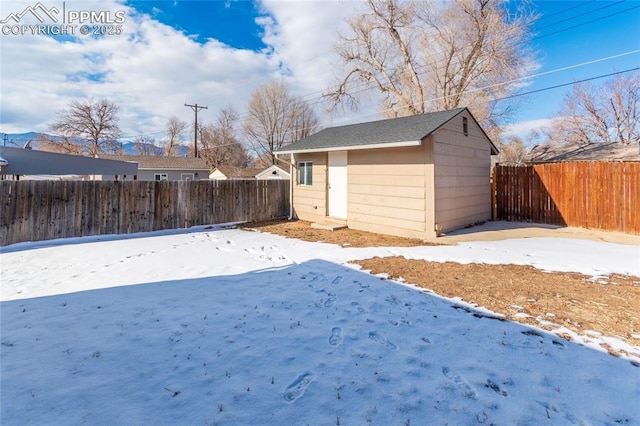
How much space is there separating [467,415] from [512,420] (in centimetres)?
27

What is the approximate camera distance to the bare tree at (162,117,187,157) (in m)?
44.4

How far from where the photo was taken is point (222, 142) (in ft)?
131

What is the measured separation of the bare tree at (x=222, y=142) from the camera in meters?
39.7

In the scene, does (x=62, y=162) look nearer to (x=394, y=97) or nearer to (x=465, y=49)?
(x=394, y=97)

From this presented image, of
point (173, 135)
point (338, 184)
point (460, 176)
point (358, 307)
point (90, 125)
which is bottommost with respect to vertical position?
point (358, 307)

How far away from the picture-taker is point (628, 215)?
28.1ft

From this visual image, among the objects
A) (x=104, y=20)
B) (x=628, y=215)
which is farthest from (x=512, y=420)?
(x=104, y=20)

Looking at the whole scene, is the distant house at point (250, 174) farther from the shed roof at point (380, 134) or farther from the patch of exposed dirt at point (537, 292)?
the patch of exposed dirt at point (537, 292)

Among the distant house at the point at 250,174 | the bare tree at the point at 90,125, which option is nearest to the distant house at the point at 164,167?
the distant house at the point at 250,174

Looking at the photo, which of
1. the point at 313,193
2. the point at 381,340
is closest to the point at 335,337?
the point at 381,340

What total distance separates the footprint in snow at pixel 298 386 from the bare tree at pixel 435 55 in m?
19.2

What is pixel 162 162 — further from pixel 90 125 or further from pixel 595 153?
pixel 595 153

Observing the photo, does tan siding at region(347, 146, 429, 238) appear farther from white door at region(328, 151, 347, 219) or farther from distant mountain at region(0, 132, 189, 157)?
distant mountain at region(0, 132, 189, 157)

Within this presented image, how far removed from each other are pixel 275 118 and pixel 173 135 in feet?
58.5
